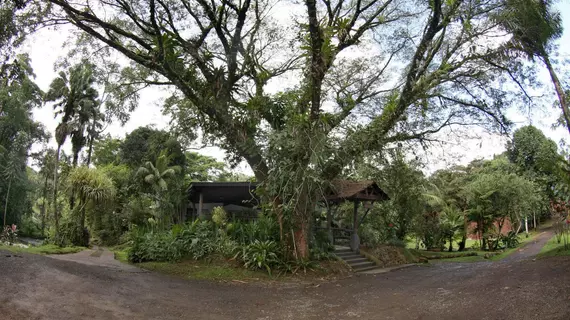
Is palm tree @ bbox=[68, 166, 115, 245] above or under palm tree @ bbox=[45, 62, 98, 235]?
under

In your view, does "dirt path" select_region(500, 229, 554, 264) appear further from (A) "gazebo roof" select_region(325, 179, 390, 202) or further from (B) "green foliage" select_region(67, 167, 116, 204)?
(B) "green foliage" select_region(67, 167, 116, 204)

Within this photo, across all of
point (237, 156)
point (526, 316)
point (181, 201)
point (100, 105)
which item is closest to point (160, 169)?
point (181, 201)

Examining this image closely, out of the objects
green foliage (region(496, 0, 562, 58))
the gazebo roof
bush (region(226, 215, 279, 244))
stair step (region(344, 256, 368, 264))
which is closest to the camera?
green foliage (region(496, 0, 562, 58))

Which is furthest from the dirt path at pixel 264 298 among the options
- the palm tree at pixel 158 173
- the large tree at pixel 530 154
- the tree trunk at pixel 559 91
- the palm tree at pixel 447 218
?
the large tree at pixel 530 154

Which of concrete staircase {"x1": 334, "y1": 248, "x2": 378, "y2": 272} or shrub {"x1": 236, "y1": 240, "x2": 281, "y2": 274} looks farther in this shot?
concrete staircase {"x1": 334, "y1": 248, "x2": 378, "y2": 272}

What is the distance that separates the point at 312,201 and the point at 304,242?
1329mm

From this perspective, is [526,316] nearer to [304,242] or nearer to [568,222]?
[304,242]

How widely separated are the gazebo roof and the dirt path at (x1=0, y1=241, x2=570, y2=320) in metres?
5.56

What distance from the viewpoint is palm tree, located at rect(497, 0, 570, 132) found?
10.0 meters

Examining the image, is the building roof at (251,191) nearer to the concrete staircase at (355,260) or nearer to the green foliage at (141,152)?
the concrete staircase at (355,260)

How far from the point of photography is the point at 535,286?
6.24m

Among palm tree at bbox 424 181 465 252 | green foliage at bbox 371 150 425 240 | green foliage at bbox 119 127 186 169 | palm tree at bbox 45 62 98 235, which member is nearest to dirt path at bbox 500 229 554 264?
palm tree at bbox 424 181 465 252

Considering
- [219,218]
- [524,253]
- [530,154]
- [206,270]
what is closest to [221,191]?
[219,218]

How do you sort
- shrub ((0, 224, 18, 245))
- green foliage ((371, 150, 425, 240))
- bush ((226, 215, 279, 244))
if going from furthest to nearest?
green foliage ((371, 150, 425, 240))
shrub ((0, 224, 18, 245))
bush ((226, 215, 279, 244))
